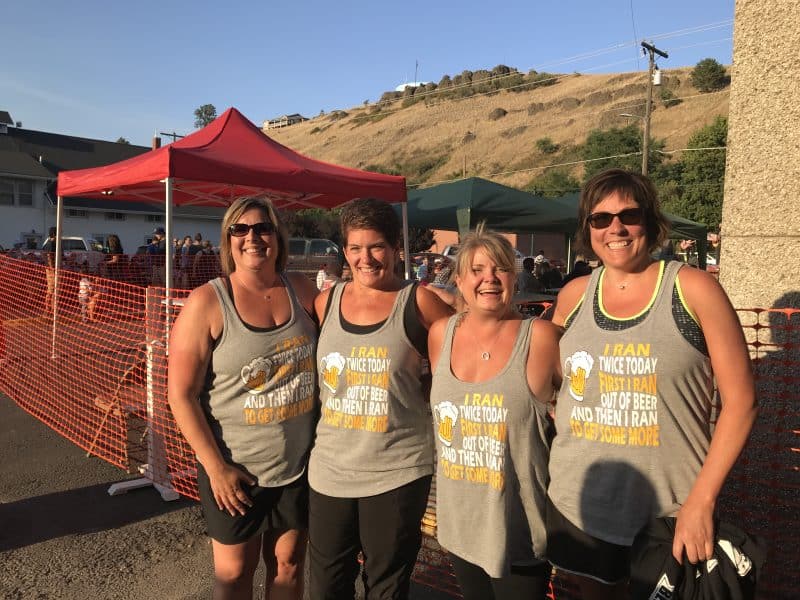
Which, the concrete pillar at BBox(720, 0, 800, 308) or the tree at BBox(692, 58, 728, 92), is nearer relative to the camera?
the concrete pillar at BBox(720, 0, 800, 308)

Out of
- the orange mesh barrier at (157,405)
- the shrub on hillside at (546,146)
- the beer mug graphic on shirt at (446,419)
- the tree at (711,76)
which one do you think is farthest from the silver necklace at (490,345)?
the tree at (711,76)

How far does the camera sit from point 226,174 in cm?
675

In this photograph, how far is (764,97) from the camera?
Result: 313 centimetres

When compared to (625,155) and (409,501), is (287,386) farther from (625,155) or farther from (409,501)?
(625,155)

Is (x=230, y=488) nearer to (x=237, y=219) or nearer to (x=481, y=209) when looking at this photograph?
(x=237, y=219)

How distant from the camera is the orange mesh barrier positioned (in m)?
2.73

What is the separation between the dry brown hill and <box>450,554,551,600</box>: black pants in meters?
46.4

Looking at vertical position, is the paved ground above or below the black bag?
below

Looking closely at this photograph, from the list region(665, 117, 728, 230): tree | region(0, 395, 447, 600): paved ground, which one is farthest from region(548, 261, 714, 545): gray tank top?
region(665, 117, 728, 230): tree

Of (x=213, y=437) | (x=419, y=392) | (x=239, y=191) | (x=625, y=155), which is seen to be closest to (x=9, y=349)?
(x=239, y=191)

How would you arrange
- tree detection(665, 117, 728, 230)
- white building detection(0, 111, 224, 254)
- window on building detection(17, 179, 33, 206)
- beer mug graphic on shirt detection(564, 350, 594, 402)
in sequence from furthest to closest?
1. tree detection(665, 117, 728, 230)
2. window on building detection(17, 179, 33, 206)
3. white building detection(0, 111, 224, 254)
4. beer mug graphic on shirt detection(564, 350, 594, 402)

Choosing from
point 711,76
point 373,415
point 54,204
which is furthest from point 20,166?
point 711,76

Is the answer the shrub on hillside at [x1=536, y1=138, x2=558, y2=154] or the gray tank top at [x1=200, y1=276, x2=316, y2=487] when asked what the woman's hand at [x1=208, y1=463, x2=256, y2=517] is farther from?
the shrub on hillside at [x1=536, y1=138, x2=558, y2=154]

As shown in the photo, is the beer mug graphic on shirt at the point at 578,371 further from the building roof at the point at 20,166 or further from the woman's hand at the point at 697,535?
the building roof at the point at 20,166
